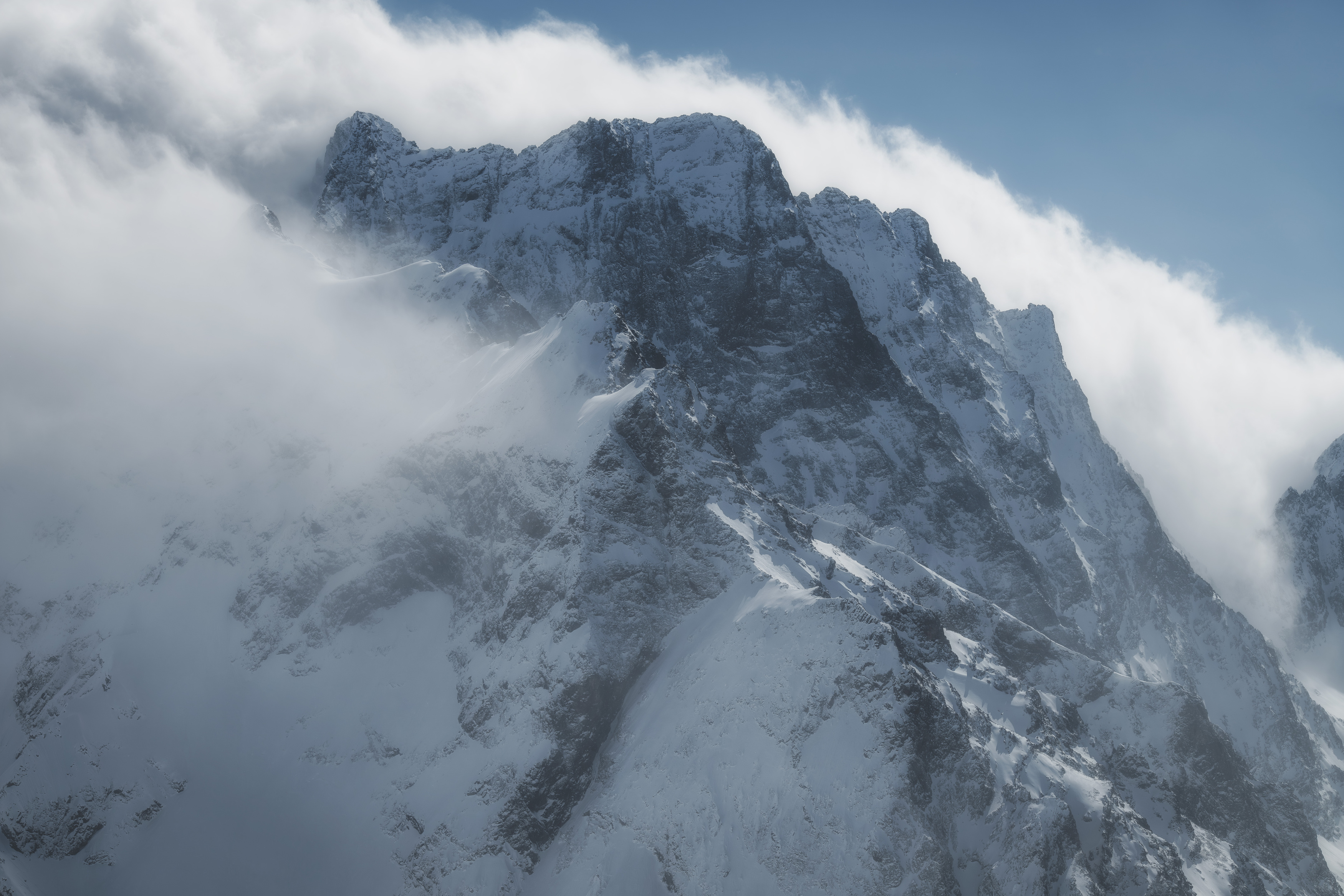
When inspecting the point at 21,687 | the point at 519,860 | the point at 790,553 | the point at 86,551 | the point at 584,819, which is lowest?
the point at 21,687

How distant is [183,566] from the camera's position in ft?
374

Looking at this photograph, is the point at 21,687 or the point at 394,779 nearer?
the point at 394,779

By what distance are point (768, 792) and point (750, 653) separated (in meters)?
13.4

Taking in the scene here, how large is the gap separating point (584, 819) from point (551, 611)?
66.7 feet

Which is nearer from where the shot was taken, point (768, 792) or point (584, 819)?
point (768, 792)

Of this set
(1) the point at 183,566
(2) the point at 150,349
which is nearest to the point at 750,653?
(1) the point at 183,566

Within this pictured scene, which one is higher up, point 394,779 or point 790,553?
point 790,553

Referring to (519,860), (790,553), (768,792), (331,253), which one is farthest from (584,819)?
(331,253)

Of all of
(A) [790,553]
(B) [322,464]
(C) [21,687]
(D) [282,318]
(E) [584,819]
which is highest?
(A) [790,553]

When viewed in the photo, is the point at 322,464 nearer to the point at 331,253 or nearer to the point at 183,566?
the point at 183,566

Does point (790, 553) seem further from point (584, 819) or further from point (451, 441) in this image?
point (451, 441)

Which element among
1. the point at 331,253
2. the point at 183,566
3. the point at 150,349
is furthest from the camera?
the point at 331,253

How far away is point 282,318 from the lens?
139m

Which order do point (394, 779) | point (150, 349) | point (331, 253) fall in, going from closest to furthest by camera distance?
point (394, 779) < point (150, 349) < point (331, 253)
